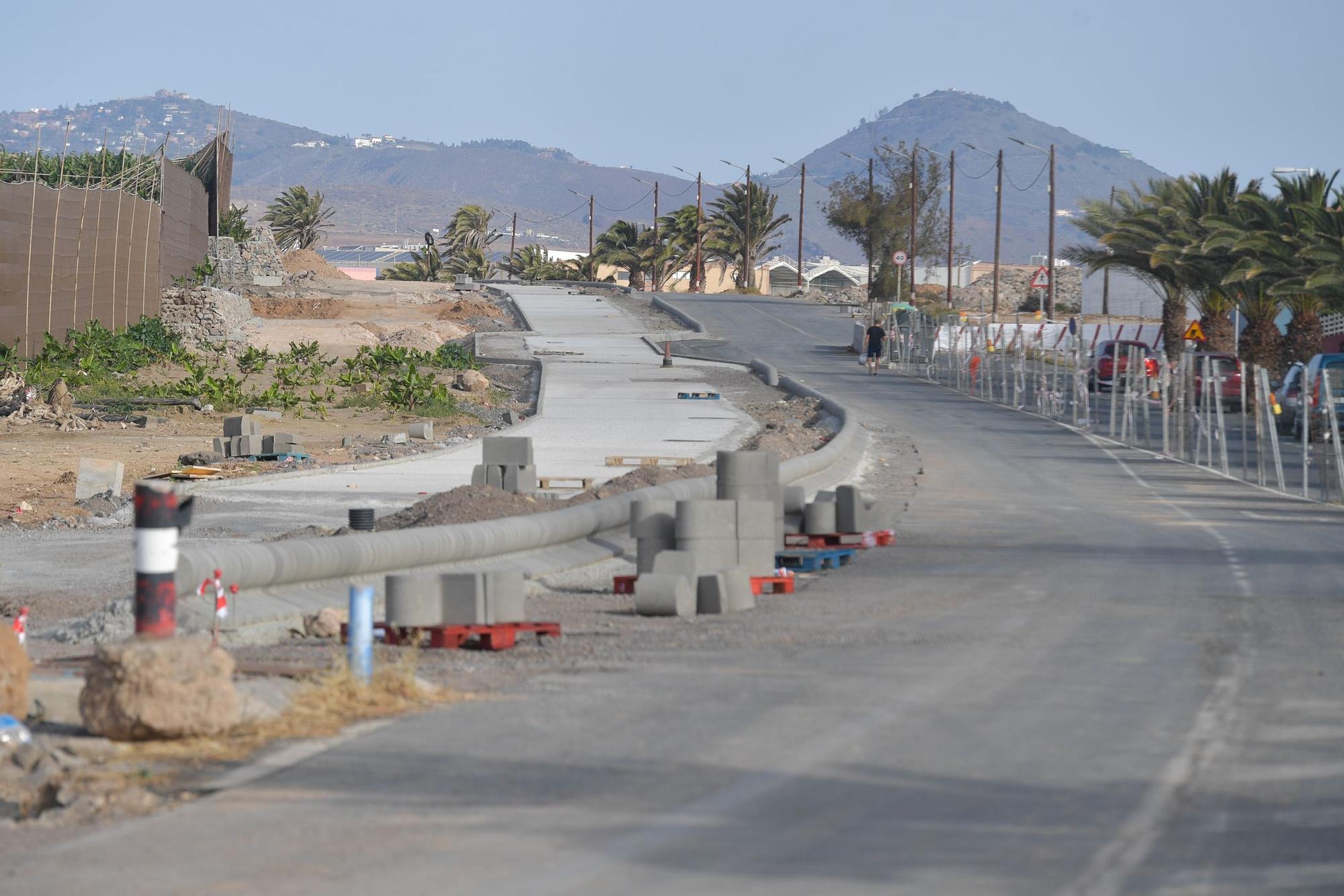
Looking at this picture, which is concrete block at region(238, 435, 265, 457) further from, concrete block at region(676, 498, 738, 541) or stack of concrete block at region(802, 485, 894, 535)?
concrete block at region(676, 498, 738, 541)

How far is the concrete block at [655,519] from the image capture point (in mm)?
14711

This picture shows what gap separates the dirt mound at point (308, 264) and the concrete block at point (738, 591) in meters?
88.2

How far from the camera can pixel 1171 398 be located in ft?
140

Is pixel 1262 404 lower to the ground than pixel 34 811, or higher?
higher

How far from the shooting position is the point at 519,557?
600 inches

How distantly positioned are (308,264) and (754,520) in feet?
307

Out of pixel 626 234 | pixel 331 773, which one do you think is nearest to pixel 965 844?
pixel 331 773

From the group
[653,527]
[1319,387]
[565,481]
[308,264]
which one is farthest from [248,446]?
[308,264]

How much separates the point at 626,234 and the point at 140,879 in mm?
130465

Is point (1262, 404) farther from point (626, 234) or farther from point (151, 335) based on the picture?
point (626, 234)

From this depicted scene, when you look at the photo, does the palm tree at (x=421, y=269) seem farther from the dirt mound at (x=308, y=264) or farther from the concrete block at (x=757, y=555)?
the concrete block at (x=757, y=555)

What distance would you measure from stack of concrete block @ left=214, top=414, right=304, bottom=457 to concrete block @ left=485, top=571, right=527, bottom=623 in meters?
16.3

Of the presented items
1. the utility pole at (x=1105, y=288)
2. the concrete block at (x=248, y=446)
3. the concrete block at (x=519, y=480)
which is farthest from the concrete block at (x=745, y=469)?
the utility pole at (x=1105, y=288)

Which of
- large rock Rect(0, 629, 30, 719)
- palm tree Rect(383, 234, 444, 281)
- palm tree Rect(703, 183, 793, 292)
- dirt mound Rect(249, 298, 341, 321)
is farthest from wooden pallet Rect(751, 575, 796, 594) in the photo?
palm tree Rect(383, 234, 444, 281)
